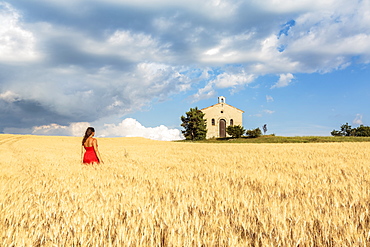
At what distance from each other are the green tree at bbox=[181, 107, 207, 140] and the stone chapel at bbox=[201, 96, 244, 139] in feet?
23.5

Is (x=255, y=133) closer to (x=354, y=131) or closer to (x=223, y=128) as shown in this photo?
(x=223, y=128)

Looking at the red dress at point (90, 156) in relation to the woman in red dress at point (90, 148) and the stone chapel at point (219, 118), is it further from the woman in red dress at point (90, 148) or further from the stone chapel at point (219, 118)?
the stone chapel at point (219, 118)

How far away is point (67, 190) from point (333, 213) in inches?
171

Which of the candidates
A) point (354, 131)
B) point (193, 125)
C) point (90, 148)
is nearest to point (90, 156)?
point (90, 148)

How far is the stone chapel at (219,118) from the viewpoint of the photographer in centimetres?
6191

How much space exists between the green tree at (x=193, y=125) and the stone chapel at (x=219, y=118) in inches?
282

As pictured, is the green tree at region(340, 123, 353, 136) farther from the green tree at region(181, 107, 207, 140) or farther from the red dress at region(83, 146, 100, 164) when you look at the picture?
the red dress at region(83, 146, 100, 164)

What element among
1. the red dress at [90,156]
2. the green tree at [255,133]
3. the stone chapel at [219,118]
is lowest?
the red dress at [90,156]

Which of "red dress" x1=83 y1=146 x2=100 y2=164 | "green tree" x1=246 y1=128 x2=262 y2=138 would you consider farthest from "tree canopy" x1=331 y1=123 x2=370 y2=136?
"red dress" x1=83 y1=146 x2=100 y2=164

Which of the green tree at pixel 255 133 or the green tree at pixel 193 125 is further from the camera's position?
the green tree at pixel 193 125

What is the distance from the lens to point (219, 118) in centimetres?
6234

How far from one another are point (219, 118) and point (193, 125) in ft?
35.0

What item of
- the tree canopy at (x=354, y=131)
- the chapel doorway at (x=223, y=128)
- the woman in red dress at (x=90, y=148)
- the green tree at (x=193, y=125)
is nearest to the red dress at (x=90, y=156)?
the woman in red dress at (x=90, y=148)

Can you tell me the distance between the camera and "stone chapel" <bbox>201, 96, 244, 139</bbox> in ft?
203
